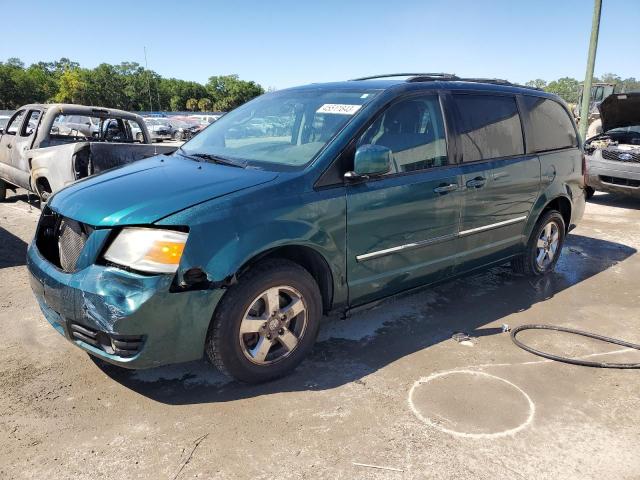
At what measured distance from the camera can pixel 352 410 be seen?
2.83 meters

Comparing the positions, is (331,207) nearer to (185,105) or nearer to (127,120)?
(127,120)

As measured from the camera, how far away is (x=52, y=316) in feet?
9.53

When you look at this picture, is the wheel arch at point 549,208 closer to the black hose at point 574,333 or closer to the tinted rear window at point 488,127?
the tinted rear window at point 488,127

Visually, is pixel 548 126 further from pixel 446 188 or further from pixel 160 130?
pixel 160 130

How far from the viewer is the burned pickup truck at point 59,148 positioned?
5.72 m

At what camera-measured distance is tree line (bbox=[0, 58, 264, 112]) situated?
71875 millimetres

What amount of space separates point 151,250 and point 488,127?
2979 millimetres

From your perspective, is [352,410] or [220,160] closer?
[352,410]

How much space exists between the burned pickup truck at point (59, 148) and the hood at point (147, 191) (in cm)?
146

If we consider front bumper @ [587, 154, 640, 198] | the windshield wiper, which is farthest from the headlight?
front bumper @ [587, 154, 640, 198]

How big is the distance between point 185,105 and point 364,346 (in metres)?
→ 103

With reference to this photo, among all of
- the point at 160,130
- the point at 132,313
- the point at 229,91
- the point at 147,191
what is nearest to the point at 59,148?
the point at 147,191

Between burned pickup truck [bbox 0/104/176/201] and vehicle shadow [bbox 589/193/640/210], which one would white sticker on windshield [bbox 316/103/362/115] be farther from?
vehicle shadow [bbox 589/193/640/210]

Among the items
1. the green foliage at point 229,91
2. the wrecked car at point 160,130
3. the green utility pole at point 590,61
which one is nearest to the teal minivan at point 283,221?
the green utility pole at point 590,61
